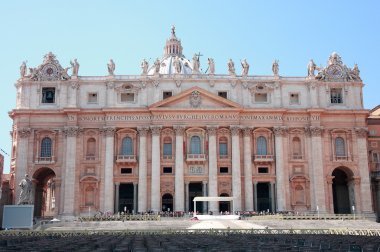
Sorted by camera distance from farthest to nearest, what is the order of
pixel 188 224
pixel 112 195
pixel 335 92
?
pixel 335 92
pixel 112 195
pixel 188 224

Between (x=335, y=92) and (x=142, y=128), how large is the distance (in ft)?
92.6

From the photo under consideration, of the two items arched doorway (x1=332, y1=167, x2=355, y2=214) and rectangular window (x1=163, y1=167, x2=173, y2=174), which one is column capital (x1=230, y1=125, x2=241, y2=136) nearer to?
rectangular window (x1=163, y1=167, x2=173, y2=174)

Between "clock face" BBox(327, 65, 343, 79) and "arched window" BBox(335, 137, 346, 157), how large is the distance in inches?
358

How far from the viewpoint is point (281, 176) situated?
2869 inches

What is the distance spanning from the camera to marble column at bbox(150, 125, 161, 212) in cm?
7094

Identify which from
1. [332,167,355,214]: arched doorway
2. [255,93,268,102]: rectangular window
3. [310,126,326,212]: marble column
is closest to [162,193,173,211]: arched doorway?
[255,93,268,102]: rectangular window

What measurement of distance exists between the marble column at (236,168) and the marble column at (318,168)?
10.2m

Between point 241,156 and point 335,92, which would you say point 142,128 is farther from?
point 335,92

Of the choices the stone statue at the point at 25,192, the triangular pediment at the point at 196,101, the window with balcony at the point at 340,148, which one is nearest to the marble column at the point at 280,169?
the triangular pediment at the point at 196,101

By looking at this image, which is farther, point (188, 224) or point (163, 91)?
point (163, 91)

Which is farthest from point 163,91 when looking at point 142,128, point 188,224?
point 188,224

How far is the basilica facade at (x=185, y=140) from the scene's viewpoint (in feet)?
237

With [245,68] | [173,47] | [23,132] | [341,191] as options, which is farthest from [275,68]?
[173,47]

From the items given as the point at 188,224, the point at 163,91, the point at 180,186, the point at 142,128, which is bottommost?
the point at 188,224
